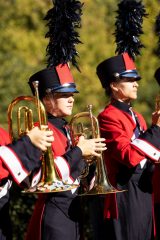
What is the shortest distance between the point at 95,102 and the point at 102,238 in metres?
10.7

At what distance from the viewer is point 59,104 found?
315 inches

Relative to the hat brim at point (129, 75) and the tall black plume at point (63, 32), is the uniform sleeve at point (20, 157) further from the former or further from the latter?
Result: the hat brim at point (129, 75)

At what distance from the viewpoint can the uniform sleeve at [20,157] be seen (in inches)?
281

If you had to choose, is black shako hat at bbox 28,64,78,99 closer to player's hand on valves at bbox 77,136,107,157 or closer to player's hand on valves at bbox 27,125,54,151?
player's hand on valves at bbox 77,136,107,157

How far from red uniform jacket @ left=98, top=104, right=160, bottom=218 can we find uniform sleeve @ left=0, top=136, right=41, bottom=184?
3.79ft

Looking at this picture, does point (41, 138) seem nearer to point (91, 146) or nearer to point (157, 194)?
point (91, 146)

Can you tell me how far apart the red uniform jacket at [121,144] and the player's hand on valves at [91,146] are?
39cm

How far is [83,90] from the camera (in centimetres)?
1905

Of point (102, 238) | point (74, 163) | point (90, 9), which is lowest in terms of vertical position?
point (102, 238)

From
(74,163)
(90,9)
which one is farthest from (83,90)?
(74,163)

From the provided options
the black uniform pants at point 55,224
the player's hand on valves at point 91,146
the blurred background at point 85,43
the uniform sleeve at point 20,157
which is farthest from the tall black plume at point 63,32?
the blurred background at point 85,43

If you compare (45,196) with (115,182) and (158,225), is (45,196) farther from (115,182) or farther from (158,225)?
(158,225)

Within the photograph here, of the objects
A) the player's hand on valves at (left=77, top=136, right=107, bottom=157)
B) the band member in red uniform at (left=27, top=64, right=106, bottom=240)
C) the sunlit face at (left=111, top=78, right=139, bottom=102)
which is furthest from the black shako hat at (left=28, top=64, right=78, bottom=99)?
the sunlit face at (left=111, top=78, right=139, bottom=102)

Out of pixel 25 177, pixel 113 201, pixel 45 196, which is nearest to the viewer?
pixel 25 177
